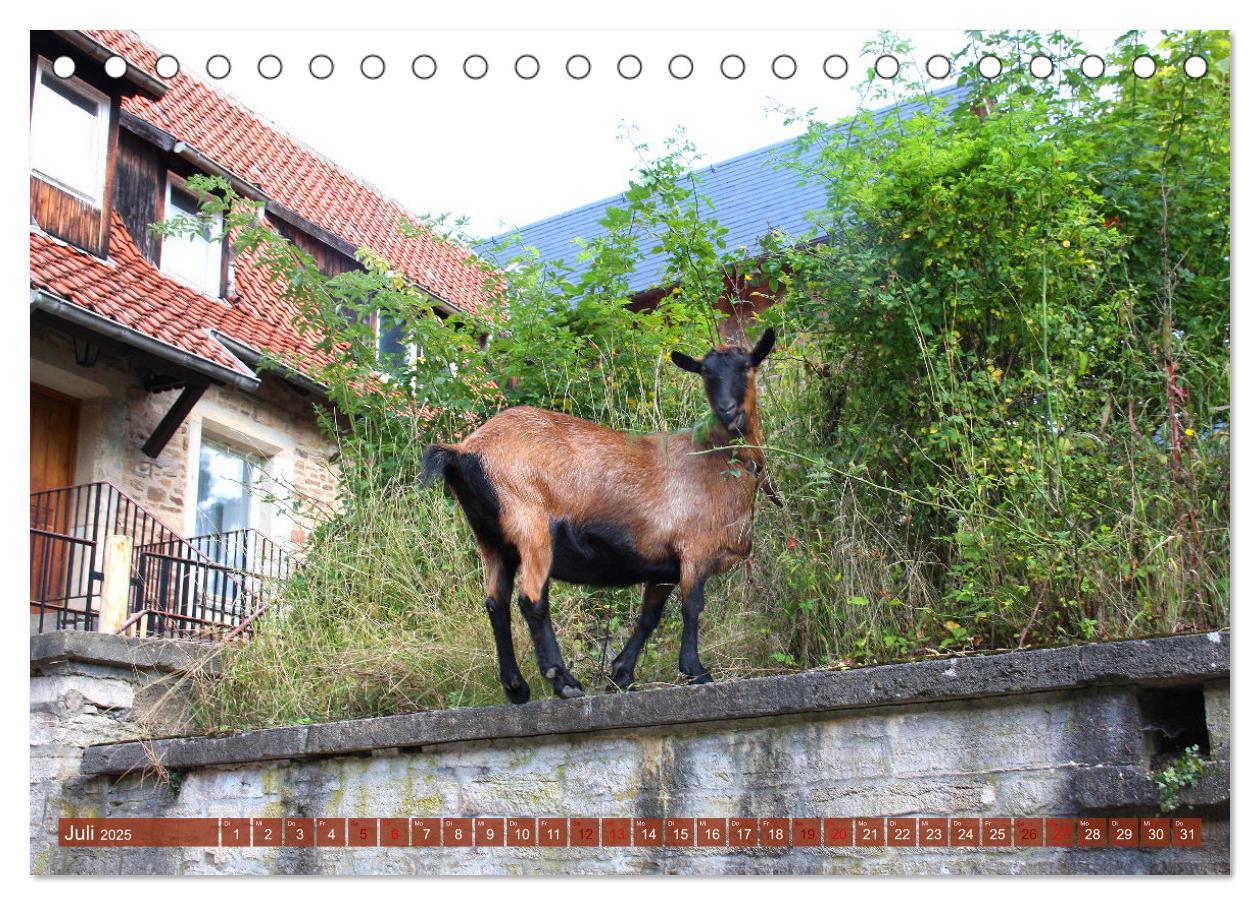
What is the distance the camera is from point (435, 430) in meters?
7.89

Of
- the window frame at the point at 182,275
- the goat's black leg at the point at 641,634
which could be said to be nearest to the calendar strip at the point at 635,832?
the goat's black leg at the point at 641,634

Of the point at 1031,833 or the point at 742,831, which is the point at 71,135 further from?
the point at 1031,833

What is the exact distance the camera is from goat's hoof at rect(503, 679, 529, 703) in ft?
17.3

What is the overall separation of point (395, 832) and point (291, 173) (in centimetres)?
938

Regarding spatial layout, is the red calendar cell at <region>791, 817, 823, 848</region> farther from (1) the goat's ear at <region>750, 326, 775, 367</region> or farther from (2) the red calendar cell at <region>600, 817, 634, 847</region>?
(1) the goat's ear at <region>750, 326, 775, 367</region>

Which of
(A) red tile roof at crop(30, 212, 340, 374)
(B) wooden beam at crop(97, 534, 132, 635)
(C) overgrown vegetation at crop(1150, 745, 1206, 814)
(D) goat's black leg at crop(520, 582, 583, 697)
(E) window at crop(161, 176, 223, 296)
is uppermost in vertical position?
(E) window at crop(161, 176, 223, 296)

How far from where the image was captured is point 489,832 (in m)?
5.20

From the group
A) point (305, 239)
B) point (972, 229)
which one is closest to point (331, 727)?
point (972, 229)

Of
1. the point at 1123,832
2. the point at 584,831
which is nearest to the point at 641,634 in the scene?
the point at 584,831

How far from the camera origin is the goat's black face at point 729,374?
198 inches

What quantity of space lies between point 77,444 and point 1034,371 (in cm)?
744

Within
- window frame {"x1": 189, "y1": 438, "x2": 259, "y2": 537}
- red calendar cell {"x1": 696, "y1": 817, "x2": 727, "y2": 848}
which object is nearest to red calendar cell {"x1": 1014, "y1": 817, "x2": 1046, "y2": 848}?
red calendar cell {"x1": 696, "y1": 817, "x2": 727, "y2": 848}

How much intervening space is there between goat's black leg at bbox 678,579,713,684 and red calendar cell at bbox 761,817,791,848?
658 mm

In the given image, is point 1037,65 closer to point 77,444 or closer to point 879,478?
point 879,478
